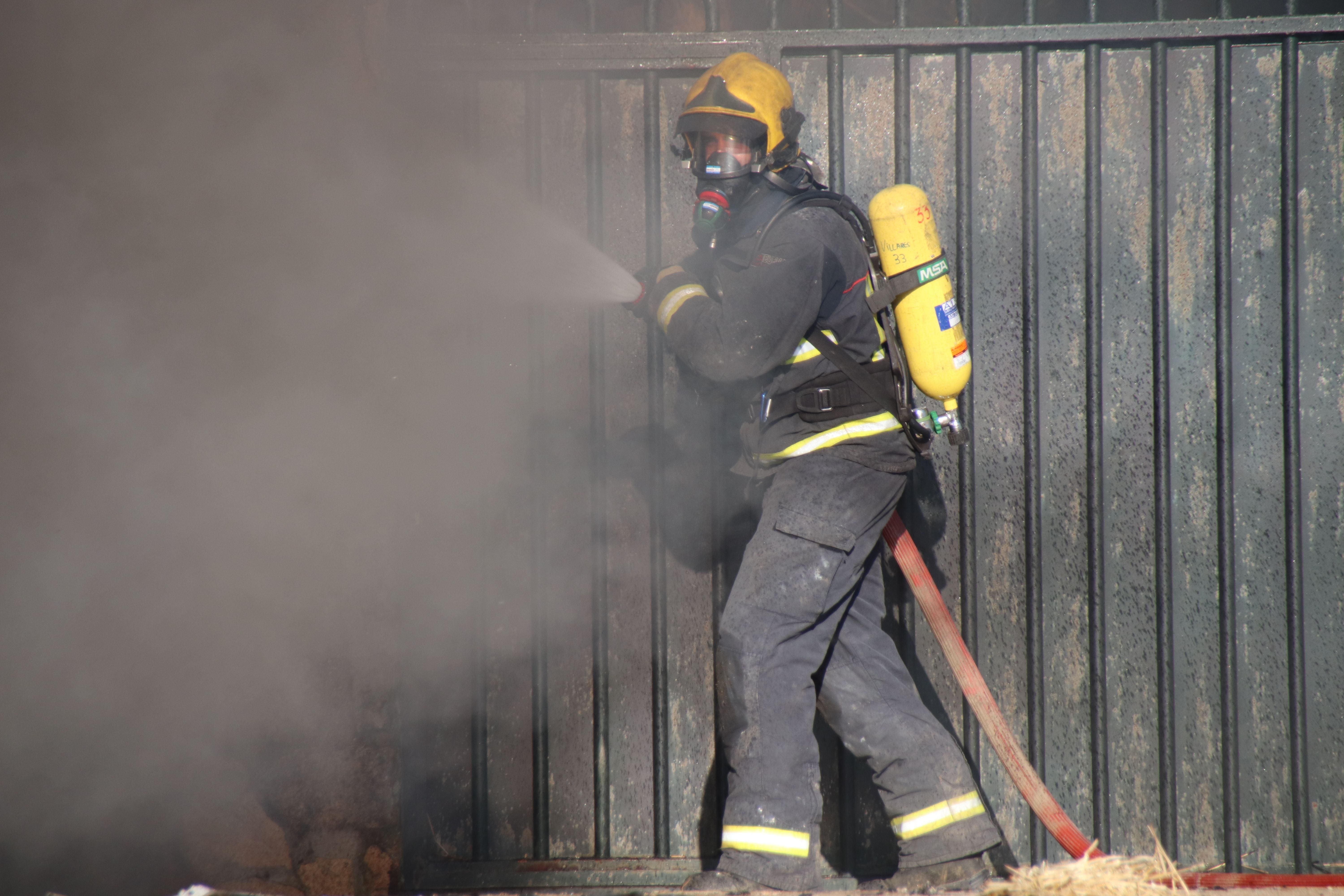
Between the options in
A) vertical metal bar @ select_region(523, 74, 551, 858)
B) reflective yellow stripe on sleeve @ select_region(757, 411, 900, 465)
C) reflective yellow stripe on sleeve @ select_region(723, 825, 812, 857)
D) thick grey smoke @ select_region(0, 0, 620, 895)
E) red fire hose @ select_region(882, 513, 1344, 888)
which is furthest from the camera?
vertical metal bar @ select_region(523, 74, 551, 858)

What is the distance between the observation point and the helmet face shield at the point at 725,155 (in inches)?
97.7

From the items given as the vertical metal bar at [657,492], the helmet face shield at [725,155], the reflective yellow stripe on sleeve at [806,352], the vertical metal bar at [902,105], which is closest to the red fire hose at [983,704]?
the reflective yellow stripe on sleeve at [806,352]

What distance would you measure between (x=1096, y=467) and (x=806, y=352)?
4.53 feet

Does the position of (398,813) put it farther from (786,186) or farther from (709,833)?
(786,186)

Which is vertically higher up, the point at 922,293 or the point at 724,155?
the point at 724,155

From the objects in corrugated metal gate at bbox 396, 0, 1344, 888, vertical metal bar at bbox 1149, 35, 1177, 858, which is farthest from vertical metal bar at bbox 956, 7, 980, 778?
vertical metal bar at bbox 1149, 35, 1177, 858

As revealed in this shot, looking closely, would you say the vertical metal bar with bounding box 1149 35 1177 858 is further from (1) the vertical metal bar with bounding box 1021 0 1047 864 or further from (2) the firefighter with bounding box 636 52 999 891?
(2) the firefighter with bounding box 636 52 999 891

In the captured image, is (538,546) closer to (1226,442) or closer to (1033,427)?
(1033,427)

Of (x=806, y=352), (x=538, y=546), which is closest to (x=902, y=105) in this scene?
(x=806, y=352)

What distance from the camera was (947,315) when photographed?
8.08 feet

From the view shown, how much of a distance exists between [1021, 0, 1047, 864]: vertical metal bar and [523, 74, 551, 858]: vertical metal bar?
1.84 meters

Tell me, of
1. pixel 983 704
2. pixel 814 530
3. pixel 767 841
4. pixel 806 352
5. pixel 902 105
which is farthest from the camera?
pixel 902 105

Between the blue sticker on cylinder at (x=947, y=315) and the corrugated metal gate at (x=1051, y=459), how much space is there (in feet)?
1.94

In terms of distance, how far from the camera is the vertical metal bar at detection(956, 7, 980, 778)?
299 cm
